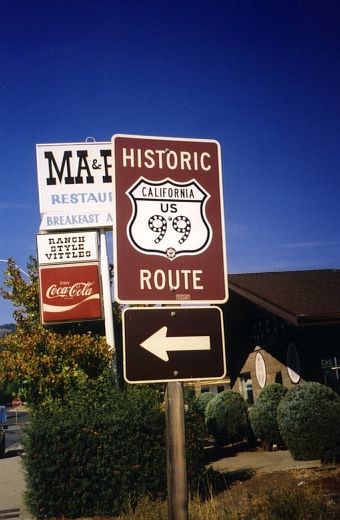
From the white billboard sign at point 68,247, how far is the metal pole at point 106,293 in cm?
16

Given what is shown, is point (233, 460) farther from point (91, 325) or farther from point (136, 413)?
point (136, 413)

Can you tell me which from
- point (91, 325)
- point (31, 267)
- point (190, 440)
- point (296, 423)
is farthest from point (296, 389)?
point (31, 267)

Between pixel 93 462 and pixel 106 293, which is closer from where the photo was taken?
pixel 93 462

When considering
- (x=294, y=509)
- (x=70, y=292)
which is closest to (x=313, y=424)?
(x=70, y=292)

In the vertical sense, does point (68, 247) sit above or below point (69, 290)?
above

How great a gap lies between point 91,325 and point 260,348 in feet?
20.9

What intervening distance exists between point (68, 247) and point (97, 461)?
5424mm

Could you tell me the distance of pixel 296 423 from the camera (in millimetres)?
10344

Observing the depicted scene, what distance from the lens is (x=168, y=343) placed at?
2.68m

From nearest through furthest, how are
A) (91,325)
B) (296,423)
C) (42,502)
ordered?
(42,502)
(296,423)
(91,325)

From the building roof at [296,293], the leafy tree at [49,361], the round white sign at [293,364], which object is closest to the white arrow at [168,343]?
the leafy tree at [49,361]

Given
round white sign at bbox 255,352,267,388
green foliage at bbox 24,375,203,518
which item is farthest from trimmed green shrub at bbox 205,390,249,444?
green foliage at bbox 24,375,203,518

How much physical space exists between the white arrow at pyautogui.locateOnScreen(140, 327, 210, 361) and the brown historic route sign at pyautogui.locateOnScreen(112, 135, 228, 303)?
0.19 m

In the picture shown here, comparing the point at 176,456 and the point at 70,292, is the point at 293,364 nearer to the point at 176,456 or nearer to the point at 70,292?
the point at 70,292
